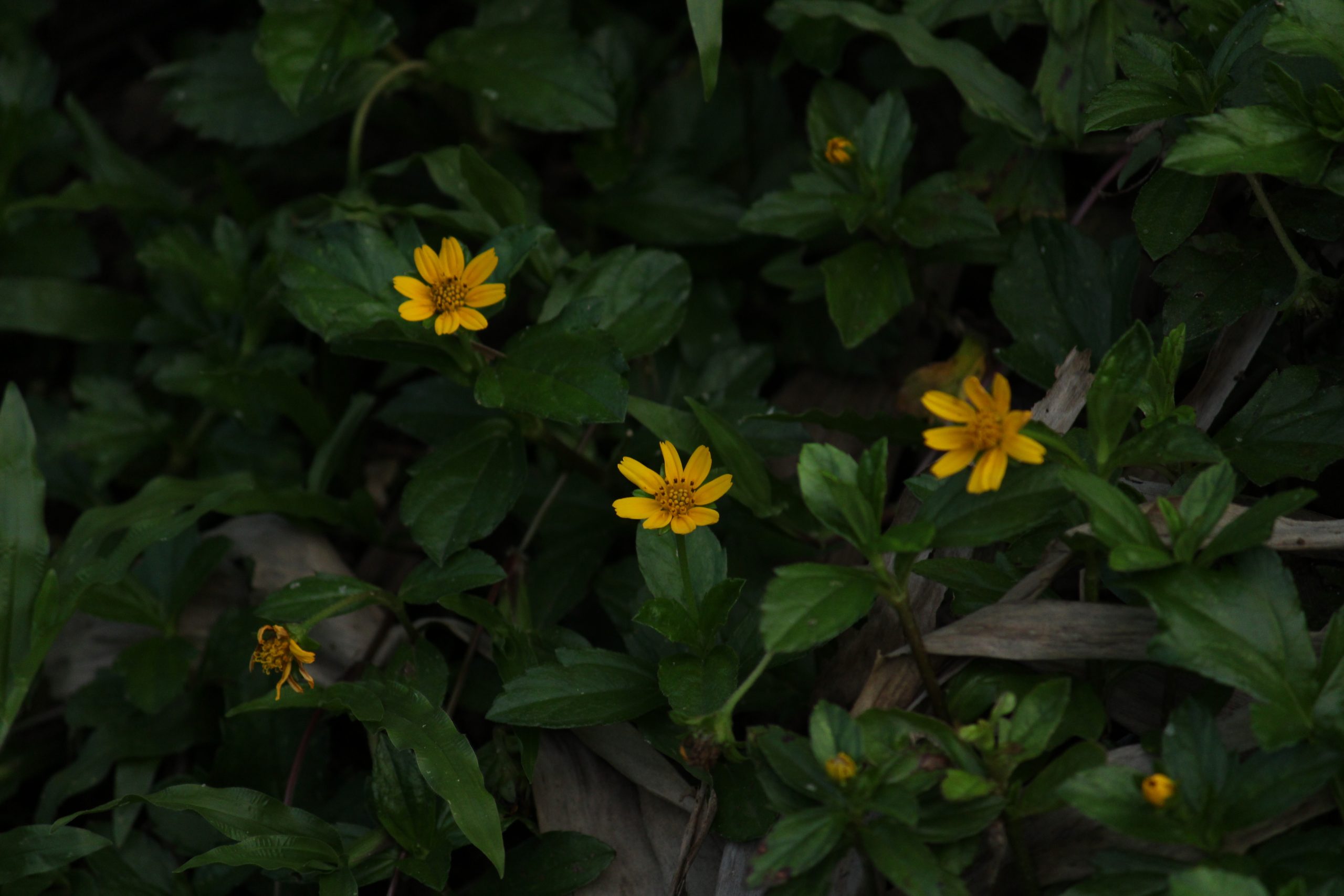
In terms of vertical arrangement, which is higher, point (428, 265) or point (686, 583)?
point (428, 265)

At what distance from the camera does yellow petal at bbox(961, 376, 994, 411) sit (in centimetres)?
140

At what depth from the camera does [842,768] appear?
139 cm

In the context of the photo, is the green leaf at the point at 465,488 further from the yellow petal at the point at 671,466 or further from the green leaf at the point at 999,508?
the green leaf at the point at 999,508

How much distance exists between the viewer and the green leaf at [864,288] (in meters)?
2.22

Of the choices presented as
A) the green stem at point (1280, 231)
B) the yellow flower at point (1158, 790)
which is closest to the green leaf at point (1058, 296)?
the green stem at point (1280, 231)

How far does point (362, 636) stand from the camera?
2.37m

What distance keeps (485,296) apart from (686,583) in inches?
22.2

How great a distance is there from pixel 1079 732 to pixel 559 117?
1.69 m

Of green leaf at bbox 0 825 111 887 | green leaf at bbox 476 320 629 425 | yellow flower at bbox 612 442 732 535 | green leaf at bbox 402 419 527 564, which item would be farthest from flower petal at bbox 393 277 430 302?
green leaf at bbox 0 825 111 887

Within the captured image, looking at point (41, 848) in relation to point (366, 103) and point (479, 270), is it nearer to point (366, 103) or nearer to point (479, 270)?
point (479, 270)

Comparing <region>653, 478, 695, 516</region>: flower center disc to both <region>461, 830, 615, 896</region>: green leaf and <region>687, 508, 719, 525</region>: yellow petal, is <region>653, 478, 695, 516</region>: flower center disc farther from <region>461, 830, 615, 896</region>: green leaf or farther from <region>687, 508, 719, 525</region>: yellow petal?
<region>461, 830, 615, 896</region>: green leaf

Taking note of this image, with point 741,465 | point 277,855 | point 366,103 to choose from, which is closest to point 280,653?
point 277,855

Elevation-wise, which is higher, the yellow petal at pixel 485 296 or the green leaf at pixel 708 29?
the green leaf at pixel 708 29

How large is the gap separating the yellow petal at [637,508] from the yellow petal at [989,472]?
0.45m
